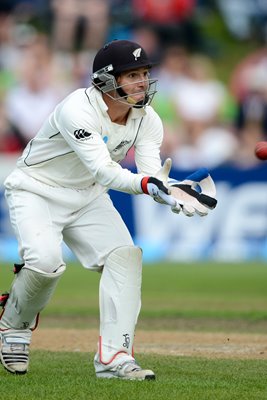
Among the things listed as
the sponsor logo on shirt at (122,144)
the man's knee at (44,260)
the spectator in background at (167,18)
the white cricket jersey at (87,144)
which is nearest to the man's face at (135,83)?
the white cricket jersey at (87,144)

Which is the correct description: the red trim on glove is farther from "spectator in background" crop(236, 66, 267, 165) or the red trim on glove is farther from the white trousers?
"spectator in background" crop(236, 66, 267, 165)

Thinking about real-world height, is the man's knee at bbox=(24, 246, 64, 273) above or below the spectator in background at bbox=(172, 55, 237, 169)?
above

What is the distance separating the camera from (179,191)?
5.77 meters

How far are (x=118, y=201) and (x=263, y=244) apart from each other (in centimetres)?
221

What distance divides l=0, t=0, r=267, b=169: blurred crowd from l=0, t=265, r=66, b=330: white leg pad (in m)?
9.69

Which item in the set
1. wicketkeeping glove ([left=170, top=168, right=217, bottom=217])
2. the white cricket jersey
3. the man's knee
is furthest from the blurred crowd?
wicketkeeping glove ([left=170, top=168, right=217, bottom=217])

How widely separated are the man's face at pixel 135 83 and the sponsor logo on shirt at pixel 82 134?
1.14ft

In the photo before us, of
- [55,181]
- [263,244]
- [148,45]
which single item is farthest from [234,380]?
[148,45]

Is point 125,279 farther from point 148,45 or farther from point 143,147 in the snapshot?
point 148,45

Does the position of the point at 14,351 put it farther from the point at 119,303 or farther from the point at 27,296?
the point at 119,303

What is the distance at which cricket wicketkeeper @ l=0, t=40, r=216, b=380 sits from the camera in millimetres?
6020

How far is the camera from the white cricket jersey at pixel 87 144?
599 cm

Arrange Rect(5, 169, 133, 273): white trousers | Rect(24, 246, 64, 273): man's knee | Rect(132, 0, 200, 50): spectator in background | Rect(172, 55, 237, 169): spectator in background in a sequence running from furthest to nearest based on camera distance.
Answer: Rect(132, 0, 200, 50): spectator in background
Rect(172, 55, 237, 169): spectator in background
Rect(5, 169, 133, 273): white trousers
Rect(24, 246, 64, 273): man's knee

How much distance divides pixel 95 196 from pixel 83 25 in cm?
1310
